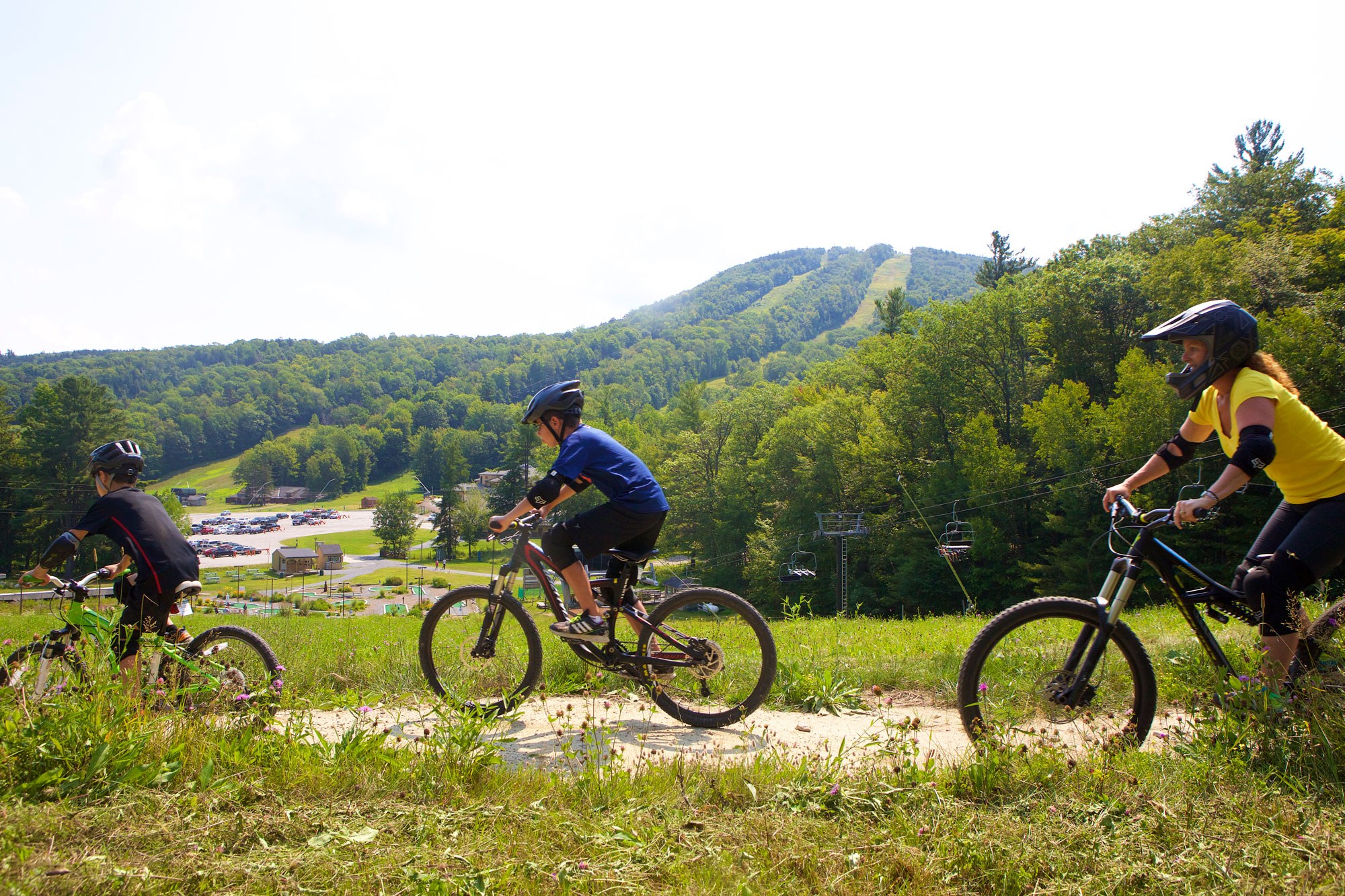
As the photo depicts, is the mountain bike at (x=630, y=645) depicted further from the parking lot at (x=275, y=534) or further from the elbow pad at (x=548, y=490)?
the parking lot at (x=275, y=534)

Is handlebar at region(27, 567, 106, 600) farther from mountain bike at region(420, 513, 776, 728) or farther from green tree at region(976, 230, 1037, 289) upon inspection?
green tree at region(976, 230, 1037, 289)

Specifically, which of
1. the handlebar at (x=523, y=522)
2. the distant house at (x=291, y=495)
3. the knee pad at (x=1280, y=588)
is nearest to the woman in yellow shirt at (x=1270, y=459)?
the knee pad at (x=1280, y=588)

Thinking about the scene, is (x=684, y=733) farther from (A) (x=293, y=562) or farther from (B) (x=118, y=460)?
(A) (x=293, y=562)

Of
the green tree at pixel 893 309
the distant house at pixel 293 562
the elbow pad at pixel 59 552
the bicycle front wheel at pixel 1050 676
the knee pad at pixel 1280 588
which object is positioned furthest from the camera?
the distant house at pixel 293 562

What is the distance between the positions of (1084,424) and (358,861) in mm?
40976

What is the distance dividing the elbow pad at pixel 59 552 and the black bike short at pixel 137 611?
316mm

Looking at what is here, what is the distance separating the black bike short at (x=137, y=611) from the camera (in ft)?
14.6

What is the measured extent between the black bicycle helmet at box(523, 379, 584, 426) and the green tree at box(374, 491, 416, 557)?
99186 millimetres

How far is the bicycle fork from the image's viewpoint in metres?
3.64

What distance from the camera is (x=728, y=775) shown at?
10.8ft

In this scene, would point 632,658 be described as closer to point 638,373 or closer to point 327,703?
point 327,703

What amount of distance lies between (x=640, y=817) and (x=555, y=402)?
8.89 ft

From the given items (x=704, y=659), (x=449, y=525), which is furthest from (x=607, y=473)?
(x=449, y=525)

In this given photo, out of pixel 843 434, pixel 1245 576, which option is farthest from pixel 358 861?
pixel 843 434
